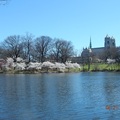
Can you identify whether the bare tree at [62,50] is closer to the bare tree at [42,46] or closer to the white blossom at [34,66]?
the bare tree at [42,46]

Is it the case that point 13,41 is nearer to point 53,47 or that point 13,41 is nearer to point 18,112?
point 53,47

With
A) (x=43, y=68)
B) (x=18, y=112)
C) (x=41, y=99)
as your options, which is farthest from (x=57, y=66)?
(x=18, y=112)

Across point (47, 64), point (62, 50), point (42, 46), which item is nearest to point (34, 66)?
point (47, 64)

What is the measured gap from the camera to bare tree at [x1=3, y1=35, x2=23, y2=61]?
114 meters

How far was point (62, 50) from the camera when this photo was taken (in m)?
123

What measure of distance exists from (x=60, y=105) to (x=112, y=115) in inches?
250

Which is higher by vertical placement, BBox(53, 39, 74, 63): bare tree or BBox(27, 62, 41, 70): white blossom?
BBox(53, 39, 74, 63): bare tree

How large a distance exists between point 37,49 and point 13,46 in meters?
9.33

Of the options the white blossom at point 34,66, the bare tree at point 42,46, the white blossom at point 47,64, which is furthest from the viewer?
the bare tree at point 42,46

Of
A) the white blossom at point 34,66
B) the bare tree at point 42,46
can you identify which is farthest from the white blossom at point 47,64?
the bare tree at point 42,46

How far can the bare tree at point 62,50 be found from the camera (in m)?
123

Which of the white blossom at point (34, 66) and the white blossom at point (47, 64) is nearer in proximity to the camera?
the white blossom at point (34, 66)

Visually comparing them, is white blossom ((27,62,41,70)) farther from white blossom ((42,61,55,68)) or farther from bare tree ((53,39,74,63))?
bare tree ((53,39,74,63))

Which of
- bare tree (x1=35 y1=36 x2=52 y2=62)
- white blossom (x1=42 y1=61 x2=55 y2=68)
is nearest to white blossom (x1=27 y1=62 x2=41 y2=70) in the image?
white blossom (x1=42 y1=61 x2=55 y2=68)
